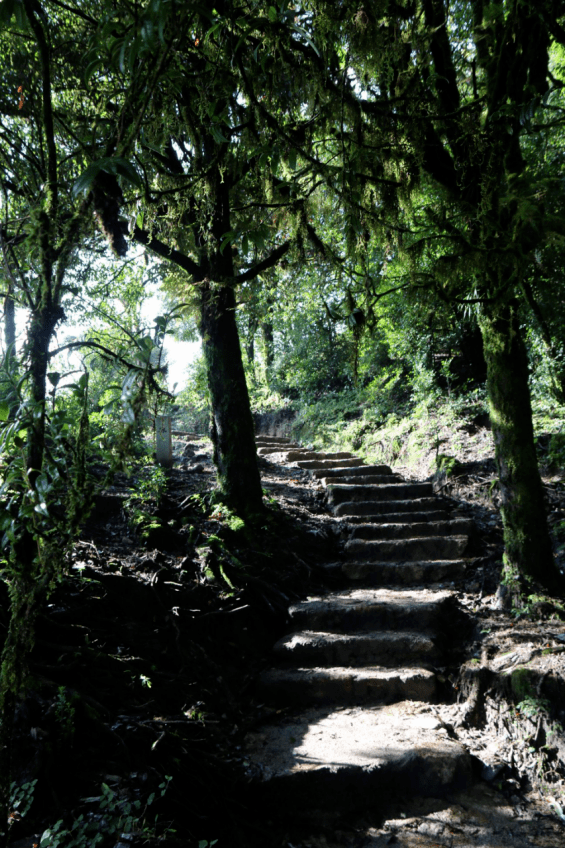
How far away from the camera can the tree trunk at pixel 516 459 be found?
423 centimetres

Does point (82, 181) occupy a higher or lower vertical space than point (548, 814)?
Result: higher

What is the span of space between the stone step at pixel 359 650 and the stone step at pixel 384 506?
8.97 feet

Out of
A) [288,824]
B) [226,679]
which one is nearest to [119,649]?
[226,679]

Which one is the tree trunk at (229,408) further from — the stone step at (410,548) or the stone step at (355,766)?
the stone step at (355,766)

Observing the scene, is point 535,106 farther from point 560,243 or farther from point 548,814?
point 548,814

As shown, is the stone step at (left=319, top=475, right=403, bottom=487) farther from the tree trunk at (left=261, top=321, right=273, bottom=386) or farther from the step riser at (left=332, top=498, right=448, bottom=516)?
the tree trunk at (left=261, top=321, right=273, bottom=386)

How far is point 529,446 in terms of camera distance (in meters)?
4.35

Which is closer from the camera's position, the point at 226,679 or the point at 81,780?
the point at 81,780

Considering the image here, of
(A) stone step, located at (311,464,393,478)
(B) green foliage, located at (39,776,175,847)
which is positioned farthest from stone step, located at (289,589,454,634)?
(A) stone step, located at (311,464,393,478)

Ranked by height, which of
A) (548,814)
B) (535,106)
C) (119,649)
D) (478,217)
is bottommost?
(548,814)

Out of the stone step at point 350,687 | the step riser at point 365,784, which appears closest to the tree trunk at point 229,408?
the stone step at point 350,687

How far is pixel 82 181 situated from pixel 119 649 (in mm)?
3152

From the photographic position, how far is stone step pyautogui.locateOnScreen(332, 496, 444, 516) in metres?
6.91

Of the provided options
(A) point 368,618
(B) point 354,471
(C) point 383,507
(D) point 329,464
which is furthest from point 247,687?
(D) point 329,464
